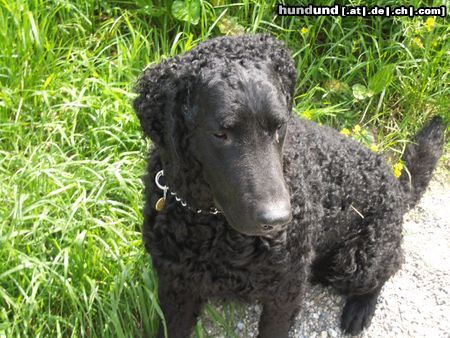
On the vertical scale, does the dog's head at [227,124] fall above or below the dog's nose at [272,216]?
above

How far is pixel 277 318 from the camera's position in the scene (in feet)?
8.89

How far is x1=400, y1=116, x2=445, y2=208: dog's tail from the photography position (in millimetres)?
3307

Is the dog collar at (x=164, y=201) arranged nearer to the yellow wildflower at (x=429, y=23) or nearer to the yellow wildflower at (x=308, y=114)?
the yellow wildflower at (x=308, y=114)

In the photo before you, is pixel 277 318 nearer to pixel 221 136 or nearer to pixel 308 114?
pixel 221 136

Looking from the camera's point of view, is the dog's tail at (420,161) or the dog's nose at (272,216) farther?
the dog's tail at (420,161)

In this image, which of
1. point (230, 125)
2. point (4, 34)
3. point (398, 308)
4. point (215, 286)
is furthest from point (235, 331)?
point (4, 34)

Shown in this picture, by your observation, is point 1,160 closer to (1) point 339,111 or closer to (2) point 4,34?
(2) point 4,34

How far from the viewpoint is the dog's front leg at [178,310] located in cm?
270

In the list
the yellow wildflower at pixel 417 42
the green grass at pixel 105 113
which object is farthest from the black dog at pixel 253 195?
the yellow wildflower at pixel 417 42

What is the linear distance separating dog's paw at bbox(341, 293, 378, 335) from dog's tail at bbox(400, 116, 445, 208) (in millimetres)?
584

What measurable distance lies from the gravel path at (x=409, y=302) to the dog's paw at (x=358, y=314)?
0.05 m

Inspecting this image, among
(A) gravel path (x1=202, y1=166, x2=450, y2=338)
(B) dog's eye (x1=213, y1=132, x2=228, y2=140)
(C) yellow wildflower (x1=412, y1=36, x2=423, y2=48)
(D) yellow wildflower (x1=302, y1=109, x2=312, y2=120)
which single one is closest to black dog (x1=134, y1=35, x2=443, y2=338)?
(B) dog's eye (x1=213, y1=132, x2=228, y2=140)

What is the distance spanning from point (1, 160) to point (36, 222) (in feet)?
1.61

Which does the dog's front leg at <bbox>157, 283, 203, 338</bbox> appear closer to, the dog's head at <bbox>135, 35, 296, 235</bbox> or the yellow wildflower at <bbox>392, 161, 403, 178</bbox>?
the dog's head at <bbox>135, 35, 296, 235</bbox>
